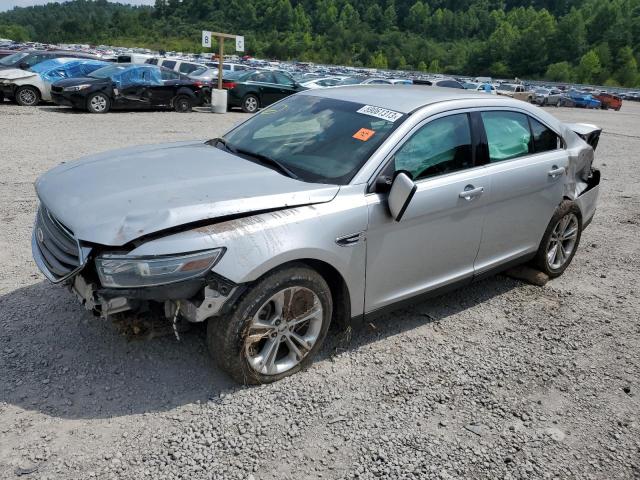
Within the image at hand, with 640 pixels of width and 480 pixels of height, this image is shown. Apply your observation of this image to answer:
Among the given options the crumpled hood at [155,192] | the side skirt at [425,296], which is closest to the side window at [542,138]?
the side skirt at [425,296]

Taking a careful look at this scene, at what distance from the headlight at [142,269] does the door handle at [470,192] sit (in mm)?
1957

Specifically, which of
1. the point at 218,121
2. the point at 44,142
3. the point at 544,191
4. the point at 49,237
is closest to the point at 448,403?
the point at 544,191

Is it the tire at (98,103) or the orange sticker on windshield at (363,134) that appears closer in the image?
the orange sticker on windshield at (363,134)

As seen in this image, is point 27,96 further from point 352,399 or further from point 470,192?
point 352,399

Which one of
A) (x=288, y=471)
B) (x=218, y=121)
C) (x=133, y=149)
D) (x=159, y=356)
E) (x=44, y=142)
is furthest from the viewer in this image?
(x=218, y=121)

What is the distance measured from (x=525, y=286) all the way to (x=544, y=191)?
38.2 inches

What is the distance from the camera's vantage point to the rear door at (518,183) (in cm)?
417

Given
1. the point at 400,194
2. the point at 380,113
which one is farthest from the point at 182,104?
the point at 400,194

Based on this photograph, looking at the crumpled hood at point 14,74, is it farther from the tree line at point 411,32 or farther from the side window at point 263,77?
the tree line at point 411,32

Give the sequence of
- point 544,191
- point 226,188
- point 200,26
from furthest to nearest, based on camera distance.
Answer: point 200,26 < point 544,191 < point 226,188

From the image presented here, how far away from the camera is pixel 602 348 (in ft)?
13.5

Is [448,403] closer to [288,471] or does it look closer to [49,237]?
[288,471]

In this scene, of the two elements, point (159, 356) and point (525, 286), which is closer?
point (159, 356)

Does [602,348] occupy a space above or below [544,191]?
below
